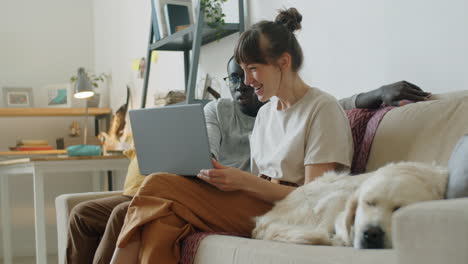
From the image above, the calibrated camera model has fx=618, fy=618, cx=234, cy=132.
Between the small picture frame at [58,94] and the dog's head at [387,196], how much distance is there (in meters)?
3.81

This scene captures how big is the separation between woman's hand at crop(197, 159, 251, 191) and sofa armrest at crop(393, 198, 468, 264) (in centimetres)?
79

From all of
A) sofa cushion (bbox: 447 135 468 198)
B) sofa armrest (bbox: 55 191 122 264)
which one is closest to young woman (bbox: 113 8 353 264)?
sofa cushion (bbox: 447 135 468 198)

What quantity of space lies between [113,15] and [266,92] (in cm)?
308

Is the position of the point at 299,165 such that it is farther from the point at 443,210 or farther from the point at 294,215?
the point at 443,210

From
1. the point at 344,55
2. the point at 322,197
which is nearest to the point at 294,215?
the point at 322,197

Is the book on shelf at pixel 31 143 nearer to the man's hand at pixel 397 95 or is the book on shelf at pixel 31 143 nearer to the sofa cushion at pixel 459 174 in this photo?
the man's hand at pixel 397 95

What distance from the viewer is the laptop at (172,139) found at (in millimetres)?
1705

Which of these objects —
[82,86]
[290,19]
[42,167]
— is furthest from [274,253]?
[82,86]

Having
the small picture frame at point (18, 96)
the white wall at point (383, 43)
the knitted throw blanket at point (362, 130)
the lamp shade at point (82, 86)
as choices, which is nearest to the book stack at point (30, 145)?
the small picture frame at point (18, 96)

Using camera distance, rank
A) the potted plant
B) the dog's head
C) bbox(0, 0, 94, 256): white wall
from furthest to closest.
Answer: bbox(0, 0, 94, 256): white wall, the potted plant, the dog's head

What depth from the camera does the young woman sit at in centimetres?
157

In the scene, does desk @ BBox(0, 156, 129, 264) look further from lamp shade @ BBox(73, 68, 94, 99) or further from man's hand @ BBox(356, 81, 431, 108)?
man's hand @ BBox(356, 81, 431, 108)

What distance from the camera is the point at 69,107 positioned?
4.68 meters

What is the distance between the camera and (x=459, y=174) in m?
1.16
